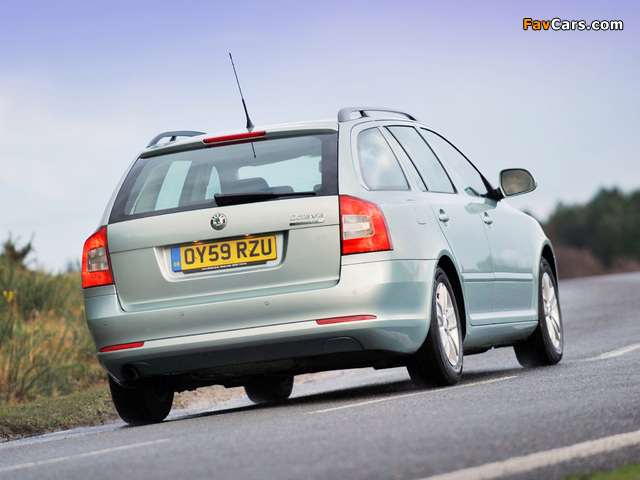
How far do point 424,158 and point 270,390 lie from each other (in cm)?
236

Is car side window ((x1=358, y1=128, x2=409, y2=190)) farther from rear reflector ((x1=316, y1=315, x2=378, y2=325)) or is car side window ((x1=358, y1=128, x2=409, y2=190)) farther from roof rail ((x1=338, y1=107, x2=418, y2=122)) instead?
rear reflector ((x1=316, y1=315, x2=378, y2=325))

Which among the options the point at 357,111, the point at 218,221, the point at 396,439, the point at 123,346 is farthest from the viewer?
the point at 357,111

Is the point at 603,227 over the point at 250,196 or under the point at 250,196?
under

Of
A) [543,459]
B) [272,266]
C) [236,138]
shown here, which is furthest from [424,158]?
[543,459]

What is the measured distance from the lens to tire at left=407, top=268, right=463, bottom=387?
25.7 ft

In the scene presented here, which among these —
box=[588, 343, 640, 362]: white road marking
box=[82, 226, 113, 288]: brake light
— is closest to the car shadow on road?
box=[588, 343, 640, 362]: white road marking

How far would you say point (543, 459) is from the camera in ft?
15.2

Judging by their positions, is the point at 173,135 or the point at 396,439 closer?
the point at 396,439

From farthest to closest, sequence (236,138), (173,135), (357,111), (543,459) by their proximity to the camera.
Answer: (173,135) → (357,111) → (236,138) → (543,459)

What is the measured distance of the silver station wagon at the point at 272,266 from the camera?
7.32 meters

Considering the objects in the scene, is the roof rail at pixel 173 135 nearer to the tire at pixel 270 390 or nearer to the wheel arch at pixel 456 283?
the wheel arch at pixel 456 283

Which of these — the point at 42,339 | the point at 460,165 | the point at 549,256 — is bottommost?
the point at 42,339

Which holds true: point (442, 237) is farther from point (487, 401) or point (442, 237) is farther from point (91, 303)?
point (91, 303)

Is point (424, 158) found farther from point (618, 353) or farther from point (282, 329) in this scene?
point (618, 353)
